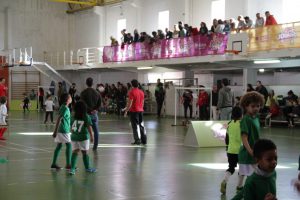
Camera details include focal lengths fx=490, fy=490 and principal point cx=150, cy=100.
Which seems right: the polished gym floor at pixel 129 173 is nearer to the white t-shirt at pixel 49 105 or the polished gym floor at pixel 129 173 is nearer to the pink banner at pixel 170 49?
the white t-shirt at pixel 49 105

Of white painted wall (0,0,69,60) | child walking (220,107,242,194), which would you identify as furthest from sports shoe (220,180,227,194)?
white painted wall (0,0,69,60)

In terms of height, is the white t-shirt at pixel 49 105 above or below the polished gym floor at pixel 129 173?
above

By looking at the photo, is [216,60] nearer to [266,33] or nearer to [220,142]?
[266,33]

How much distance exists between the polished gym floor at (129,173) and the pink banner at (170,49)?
10122 millimetres

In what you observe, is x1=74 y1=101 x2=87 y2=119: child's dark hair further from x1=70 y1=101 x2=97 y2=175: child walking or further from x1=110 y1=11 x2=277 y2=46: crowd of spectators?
x1=110 y1=11 x2=277 y2=46: crowd of spectators

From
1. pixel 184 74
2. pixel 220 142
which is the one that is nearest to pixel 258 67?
pixel 184 74

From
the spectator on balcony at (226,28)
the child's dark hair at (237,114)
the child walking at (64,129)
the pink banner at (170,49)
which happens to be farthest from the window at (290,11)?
the child's dark hair at (237,114)

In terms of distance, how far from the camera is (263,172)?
12.7 ft

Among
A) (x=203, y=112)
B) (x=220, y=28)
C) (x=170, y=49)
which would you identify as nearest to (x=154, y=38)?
(x=170, y=49)

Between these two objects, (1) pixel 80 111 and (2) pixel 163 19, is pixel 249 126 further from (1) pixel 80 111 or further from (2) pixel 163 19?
(2) pixel 163 19

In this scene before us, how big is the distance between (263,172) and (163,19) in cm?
3196

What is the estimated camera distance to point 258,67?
84.2 feet

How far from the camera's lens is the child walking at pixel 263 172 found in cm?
379

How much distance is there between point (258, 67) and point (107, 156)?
1533 centimetres
